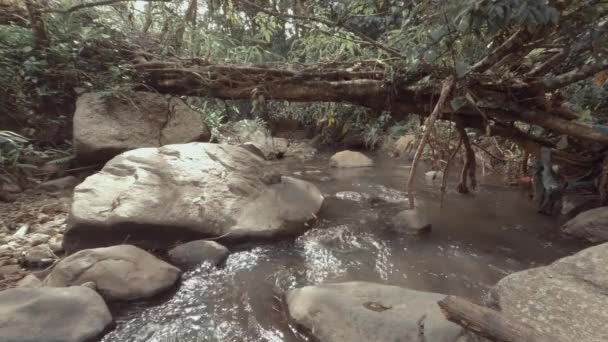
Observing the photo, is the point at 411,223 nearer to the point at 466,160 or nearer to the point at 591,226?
the point at 466,160

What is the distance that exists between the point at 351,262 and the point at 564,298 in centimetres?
136

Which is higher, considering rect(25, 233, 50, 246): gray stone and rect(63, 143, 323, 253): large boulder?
rect(63, 143, 323, 253): large boulder

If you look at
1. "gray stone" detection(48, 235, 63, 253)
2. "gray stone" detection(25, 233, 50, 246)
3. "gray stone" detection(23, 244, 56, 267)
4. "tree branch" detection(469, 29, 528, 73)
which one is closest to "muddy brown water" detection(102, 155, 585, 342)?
"gray stone" detection(23, 244, 56, 267)

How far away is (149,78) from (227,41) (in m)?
1.19

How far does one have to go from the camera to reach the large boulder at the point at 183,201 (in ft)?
8.48

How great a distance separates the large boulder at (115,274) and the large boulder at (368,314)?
83 centimetres

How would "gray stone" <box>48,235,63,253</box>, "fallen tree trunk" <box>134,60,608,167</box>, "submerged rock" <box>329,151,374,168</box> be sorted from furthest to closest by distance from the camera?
"submerged rock" <box>329,151,374,168</box>
"fallen tree trunk" <box>134,60,608,167</box>
"gray stone" <box>48,235,63,253</box>

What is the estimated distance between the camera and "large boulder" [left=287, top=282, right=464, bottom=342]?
169 cm

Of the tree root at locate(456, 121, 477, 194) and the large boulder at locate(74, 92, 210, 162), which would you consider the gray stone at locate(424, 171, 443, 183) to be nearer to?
the tree root at locate(456, 121, 477, 194)

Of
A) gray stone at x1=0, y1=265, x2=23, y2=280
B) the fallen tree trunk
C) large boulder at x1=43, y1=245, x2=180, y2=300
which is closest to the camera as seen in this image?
large boulder at x1=43, y1=245, x2=180, y2=300

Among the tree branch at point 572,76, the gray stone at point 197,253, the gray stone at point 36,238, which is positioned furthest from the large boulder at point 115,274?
the tree branch at point 572,76

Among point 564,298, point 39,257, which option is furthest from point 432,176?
point 39,257

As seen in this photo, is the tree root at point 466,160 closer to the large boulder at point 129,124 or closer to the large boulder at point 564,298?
the large boulder at point 564,298

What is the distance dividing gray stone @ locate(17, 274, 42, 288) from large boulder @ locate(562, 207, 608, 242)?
4200mm
